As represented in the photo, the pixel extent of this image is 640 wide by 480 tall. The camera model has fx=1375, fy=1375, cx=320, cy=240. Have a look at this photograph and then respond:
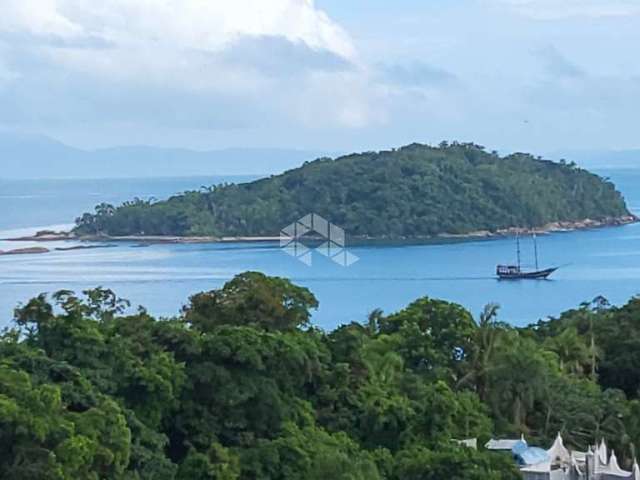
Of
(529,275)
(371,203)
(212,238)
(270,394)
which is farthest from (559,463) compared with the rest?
(212,238)

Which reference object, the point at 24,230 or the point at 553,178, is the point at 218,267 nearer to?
the point at 24,230

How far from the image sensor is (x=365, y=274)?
60.2 metres

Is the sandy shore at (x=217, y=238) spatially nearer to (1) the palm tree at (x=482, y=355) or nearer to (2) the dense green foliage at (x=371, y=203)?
(2) the dense green foliage at (x=371, y=203)

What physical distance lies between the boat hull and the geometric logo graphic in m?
12.1

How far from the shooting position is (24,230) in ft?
298

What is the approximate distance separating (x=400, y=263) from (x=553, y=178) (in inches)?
1269

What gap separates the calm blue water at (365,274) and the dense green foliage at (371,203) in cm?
329

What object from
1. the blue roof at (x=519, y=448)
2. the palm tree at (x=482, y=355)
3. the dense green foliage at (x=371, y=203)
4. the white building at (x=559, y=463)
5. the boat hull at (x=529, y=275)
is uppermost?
the dense green foliage at (x=371, y=203)

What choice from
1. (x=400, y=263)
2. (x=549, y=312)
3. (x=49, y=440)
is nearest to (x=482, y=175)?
(x=400, y=263)

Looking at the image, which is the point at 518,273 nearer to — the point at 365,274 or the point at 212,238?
the point at 365,274

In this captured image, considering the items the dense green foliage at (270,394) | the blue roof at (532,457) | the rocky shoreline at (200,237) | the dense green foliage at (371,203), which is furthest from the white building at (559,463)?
the dense green foliage at (371,203)

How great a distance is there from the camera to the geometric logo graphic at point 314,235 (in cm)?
7209

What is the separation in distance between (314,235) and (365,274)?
63.9 feet

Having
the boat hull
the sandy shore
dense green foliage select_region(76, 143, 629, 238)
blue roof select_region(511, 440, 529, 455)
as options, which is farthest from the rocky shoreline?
blue roof select_region(511, 440, 529, 455)
